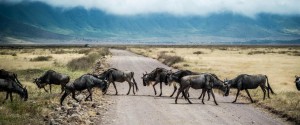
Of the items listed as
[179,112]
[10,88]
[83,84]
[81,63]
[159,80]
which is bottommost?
[81,63]

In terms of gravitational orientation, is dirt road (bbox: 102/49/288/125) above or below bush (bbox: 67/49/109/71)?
above

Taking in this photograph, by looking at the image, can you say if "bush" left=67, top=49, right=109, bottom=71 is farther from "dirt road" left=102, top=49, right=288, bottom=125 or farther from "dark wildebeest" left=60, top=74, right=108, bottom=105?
"dark wildebeest" left=60, top=74, right=108, bottom=105

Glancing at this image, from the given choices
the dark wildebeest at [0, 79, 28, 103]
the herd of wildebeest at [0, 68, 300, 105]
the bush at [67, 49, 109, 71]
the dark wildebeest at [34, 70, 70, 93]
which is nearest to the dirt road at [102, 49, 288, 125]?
the herd of wildebeest at [0, 68, 300, 105]

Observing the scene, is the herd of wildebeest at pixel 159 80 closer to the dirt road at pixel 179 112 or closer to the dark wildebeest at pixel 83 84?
the dark wildebeest at pixel 83 84

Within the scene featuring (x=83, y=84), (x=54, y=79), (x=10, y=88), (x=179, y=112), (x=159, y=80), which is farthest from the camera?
(x=159, y=80)

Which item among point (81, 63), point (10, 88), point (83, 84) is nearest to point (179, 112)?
point (83, 84)

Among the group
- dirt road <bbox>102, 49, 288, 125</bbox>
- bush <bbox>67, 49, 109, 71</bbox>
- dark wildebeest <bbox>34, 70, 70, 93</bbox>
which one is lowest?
bush <bbox>67, 49, 109, 71</bbox>

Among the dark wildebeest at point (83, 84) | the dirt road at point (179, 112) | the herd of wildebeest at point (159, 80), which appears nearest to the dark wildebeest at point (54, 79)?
the herd of wildebeest at point (159, 80)

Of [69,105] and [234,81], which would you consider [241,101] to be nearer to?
[234,81]

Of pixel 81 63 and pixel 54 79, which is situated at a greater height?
pixel 54 79

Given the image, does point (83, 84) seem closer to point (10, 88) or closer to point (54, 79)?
point (10, 88)

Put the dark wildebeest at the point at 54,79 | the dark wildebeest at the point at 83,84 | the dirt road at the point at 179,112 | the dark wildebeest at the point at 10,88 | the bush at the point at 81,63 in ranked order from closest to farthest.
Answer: the dirt road at the point at 179,112 < the dark wildebeest at the point at 10,88 < the dark wildebeest at the point at 83,84 < the dark wildebeest at the point at 54,79 < the bush at the point at 81,63

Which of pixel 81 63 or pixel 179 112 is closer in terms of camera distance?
pixel 179 112

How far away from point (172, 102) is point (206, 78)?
232 cm
